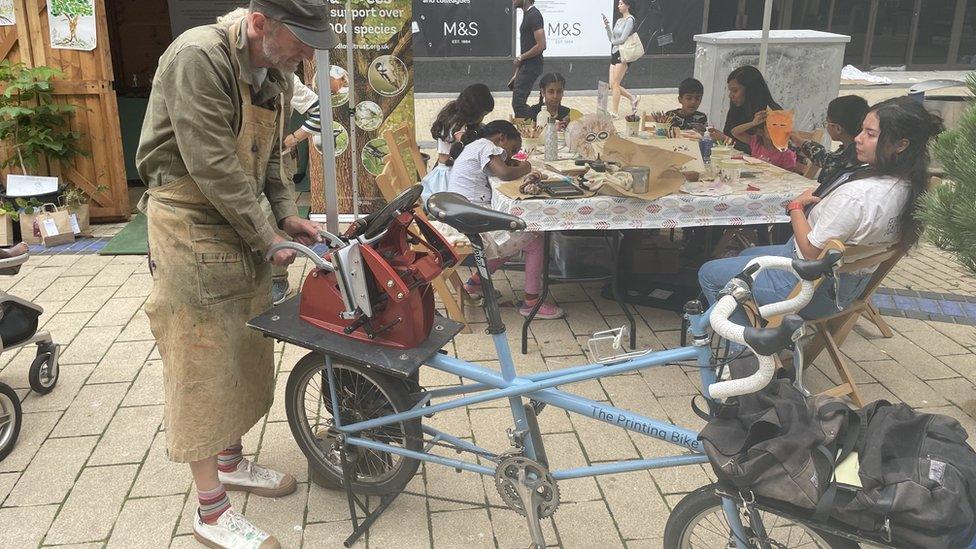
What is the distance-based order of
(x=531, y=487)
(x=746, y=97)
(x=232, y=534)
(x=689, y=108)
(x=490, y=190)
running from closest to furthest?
1. (x=531, y=487)
2. (x=232, y=534)
3. (x=490, y=190)
4. (x=746, y=97)
5. (x=689, y=108)

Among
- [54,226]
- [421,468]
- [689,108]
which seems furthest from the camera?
[689,108]

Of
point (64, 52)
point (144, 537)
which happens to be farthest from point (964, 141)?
point (64, 52)

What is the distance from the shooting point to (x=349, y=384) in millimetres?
2906

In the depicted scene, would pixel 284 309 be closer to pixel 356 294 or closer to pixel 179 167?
pixel 356 294

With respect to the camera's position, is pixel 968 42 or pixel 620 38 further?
pixel 968 42

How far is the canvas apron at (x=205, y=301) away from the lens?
251 cm

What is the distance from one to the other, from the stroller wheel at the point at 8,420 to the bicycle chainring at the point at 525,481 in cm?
220

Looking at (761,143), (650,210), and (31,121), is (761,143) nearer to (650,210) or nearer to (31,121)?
(650,210)

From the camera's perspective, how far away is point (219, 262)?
2.57 metres

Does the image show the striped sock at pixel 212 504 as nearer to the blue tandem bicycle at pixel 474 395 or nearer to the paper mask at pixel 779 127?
the blue tandem bicycle at pixel 474 395

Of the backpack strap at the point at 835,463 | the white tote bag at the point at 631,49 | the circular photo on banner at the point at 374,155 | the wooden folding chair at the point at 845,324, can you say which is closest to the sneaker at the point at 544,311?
the wooden folding chair at the point at 845,324

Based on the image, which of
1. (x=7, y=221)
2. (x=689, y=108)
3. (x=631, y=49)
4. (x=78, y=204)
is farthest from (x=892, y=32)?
(x=7, y=221)

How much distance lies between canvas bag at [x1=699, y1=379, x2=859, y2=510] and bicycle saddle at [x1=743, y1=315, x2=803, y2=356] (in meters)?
0.24

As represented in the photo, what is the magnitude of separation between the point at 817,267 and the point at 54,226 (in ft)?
19.1
